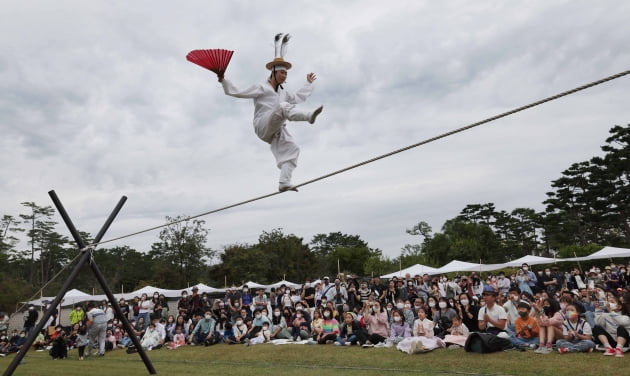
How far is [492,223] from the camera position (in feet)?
144

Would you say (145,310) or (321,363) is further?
(145,310)

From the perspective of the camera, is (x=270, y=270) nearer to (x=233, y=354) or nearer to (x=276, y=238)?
(x=276, y=238)

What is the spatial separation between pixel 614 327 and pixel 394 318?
3.21 metres

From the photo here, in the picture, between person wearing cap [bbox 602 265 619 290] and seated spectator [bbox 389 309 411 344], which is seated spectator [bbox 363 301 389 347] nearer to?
seated spectator [bbox 389 309 411 344]

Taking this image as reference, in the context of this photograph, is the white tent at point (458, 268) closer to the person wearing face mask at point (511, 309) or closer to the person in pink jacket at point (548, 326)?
the person wearing face mask at point (511, 309)

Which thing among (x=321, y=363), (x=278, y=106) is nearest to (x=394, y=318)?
(x=321, y=363)

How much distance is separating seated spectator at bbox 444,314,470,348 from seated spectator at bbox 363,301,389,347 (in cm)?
120

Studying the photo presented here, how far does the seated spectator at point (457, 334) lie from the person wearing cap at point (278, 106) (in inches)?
169

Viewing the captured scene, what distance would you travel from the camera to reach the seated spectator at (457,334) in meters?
7.41

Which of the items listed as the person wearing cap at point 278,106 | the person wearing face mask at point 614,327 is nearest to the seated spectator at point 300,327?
the person wearing face mask at point 614,327

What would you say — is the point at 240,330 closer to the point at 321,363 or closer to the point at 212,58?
the point at 321,363

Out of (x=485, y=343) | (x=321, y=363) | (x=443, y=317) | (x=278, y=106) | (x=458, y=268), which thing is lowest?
(x=321, y=363)

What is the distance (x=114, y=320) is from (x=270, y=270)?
23.1 metres

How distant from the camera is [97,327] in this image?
1052cm
